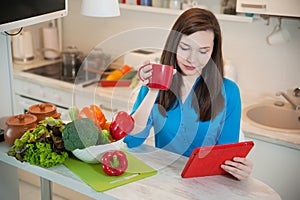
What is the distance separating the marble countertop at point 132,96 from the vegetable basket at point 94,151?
0.59 ft

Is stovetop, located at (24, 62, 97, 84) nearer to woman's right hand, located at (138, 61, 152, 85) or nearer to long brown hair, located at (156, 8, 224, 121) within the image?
long brown hair, located at (156, 8, 224, 121)

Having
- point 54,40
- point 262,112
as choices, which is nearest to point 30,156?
point 262,112

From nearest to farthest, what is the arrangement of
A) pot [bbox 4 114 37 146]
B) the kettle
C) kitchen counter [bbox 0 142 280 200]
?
1. kitchen counter [bbox 0 142 280 200]
2. pot [bbox 4 114 37 146]
3. the kettle

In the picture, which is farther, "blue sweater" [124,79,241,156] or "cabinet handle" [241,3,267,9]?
"cabinet handle" [241,3,267,9]

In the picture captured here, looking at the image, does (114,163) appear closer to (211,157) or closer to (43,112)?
(211,157)

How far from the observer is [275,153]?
2.45m

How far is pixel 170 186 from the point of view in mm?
1586

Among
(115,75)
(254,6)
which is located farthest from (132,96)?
(254,6)

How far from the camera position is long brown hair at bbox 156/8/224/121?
1.66m

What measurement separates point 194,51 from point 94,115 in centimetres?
43

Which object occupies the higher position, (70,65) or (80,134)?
(80,134)

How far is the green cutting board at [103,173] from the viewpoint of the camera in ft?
5.18

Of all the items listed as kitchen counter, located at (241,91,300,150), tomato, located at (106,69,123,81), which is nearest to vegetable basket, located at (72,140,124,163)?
kitchen counter, located at (241,91,300,150)

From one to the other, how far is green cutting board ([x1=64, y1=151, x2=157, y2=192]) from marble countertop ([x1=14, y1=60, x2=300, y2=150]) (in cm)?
26
